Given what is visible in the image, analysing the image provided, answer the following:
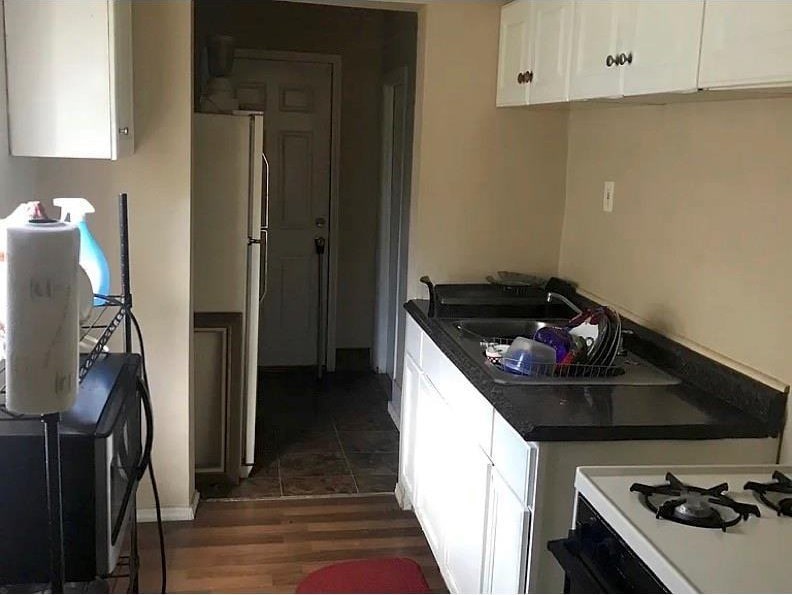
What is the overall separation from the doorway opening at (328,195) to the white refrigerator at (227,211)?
1.15 metres

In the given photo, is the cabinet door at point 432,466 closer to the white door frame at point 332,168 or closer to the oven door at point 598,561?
the oven door at point 598,561

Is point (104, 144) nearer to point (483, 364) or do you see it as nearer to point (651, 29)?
point (483, 364)

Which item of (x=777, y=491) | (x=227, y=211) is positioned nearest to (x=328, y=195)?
(x=227, y=211)

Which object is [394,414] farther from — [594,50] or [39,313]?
[39,313]

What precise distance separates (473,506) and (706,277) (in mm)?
907

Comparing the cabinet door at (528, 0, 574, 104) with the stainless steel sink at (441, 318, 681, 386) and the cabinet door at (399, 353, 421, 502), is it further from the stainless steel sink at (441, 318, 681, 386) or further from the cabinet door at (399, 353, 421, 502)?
the cabinet door at (399, 353, 421, 502)

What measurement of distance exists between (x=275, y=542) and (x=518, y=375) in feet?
4.45

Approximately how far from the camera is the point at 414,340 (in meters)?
3.28

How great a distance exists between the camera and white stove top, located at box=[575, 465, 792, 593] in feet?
4.20

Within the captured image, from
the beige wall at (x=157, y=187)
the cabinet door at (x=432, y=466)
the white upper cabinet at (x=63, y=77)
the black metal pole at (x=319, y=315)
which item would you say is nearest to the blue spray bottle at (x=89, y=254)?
the white upper cabinet at (x=63, y=77)

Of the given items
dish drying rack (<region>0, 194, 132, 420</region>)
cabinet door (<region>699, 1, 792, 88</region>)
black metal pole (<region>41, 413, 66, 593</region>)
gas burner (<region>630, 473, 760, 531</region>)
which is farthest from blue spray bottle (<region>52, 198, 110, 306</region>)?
cabinet door (<region>699, 1, 792, 88</region>)

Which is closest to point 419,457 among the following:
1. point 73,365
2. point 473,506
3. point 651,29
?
point 473,506

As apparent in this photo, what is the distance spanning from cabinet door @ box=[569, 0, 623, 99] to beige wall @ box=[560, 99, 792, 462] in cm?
30

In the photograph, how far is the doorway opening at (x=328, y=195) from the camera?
4.80 meters
